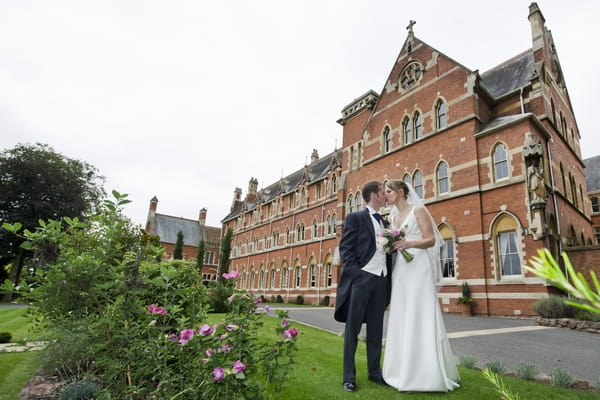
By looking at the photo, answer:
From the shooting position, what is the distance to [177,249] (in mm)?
45406

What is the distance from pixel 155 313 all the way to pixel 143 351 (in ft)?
1.49

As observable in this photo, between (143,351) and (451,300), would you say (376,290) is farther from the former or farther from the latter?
(451,300)

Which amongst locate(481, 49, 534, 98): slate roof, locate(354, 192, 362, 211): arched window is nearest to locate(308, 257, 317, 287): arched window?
locate(354, 192, 362, 211): arched window

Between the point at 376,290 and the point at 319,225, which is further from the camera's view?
the point at 319,225

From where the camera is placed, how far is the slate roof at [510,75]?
1870cm

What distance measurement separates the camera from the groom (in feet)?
14.9

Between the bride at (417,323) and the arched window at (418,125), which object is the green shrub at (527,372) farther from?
the arched window at (418,125)

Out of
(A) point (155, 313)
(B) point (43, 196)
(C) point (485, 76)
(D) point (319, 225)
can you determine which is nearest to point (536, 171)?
(C) point (485, 76)

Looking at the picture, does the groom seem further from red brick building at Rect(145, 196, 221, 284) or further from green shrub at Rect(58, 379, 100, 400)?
red brick building at Rect(145, 196, 221, 284)

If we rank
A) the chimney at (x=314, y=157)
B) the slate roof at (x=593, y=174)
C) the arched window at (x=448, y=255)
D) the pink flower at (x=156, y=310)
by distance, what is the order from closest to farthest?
the pink flower at (x=156, y=310), the arched window at (x=448, y=255), the slate roof at (x=593, y=174), the chimney at (x=314, y=157)

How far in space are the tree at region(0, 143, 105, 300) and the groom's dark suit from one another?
30.6 meters

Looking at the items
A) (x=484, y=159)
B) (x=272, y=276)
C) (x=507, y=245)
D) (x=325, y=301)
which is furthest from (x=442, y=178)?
(x=272, y=276)

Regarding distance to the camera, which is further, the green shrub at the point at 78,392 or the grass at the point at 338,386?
the grass at the point at 338,386

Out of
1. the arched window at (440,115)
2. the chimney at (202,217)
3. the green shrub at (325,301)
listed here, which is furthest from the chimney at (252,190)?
the arched window at (440,115)
